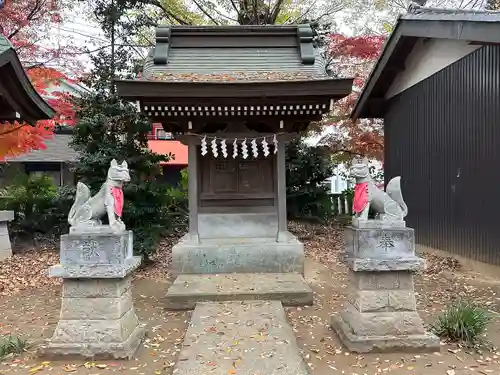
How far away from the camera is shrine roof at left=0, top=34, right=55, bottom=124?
26.9 feet

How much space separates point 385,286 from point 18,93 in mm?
8451

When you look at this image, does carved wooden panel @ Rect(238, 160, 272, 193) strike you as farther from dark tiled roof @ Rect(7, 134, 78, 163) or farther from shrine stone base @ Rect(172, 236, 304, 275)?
dark tiled roof @ Rect(7, 134, 78, 163)

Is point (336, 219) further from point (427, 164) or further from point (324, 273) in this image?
point (324, 273)

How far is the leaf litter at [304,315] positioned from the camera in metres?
4.55

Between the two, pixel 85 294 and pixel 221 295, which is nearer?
pixel 85 294

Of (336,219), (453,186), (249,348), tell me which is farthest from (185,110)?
(336,219)

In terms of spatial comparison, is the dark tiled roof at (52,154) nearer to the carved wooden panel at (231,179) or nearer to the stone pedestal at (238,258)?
the carved wooden panel at (231,179)

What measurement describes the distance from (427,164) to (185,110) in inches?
240

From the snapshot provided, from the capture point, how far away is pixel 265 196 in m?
9.48

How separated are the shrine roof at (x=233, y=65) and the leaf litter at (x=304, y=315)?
12.5 ft

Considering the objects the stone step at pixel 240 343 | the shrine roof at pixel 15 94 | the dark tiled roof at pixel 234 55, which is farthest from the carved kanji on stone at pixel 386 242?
the shrine roof at pixel 15 94

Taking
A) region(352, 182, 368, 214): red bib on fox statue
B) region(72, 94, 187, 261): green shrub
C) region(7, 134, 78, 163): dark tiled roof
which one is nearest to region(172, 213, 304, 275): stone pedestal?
region(72, 94, 187, 261): green shrub

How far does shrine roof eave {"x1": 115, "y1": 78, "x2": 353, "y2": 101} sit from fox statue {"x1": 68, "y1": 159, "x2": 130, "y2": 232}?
9.77 ft

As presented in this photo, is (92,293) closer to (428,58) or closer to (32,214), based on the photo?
(32,214)
